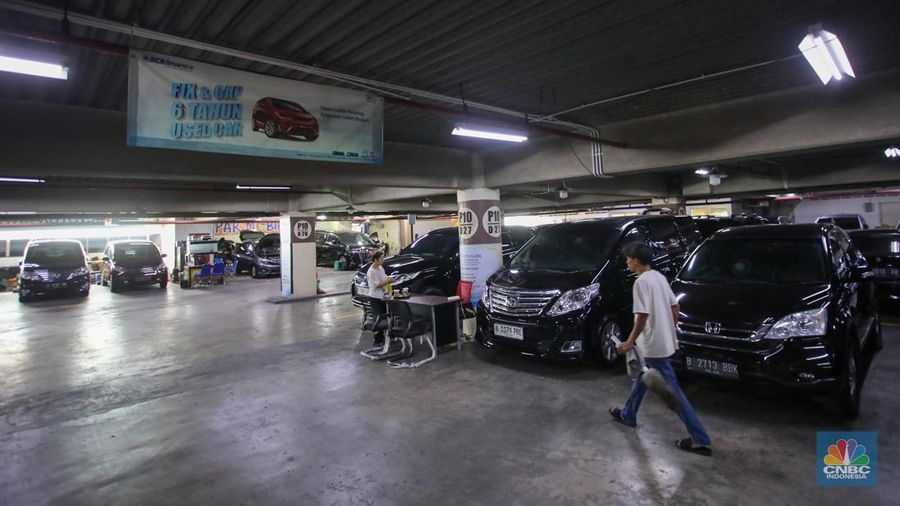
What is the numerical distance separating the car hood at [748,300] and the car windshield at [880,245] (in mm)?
4705

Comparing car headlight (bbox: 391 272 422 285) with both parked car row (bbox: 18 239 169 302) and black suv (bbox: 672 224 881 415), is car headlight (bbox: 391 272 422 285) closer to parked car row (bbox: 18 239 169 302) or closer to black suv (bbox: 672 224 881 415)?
black suv (bbox: 672 224 881 415)

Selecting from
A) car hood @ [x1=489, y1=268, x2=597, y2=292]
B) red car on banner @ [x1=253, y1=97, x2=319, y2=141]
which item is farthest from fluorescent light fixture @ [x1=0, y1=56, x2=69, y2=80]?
car hood @ [x1=489, y1=268, x2=597, y2=292]

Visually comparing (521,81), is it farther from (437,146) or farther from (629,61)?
(437,146)

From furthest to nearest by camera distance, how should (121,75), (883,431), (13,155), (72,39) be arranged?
(13,155) < (121,75) < (883,431) < (72,39)

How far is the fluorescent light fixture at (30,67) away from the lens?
3.25m

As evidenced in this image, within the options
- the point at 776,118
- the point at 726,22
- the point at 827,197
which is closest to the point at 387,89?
the point at 726,22

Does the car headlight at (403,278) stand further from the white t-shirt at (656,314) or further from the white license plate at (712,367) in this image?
the white t-shirt at (656,314)

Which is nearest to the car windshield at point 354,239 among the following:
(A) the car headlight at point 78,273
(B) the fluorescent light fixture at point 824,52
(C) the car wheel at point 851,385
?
(A) the car headlight at point 78,273

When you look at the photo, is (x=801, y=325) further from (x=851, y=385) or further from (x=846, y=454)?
(x=846, y=454)

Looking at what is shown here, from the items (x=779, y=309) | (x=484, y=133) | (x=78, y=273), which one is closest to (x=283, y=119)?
(x=484, y=133)

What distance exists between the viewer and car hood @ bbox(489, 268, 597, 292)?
5258 millimetres

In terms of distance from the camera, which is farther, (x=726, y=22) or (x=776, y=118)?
(x=776, y=118)

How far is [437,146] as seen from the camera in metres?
8.31

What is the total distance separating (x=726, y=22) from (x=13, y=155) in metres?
7.28
